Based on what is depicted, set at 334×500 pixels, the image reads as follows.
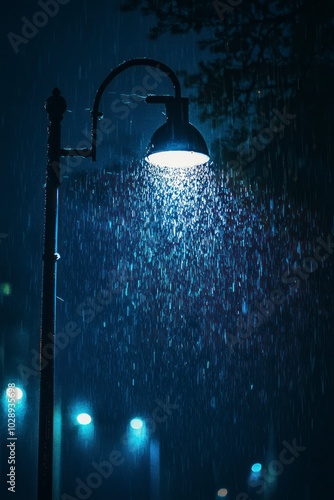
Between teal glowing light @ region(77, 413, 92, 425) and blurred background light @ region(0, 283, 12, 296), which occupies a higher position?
blurred background light @ region(0, 283, 12, 296)

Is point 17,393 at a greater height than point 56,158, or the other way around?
point 17,393

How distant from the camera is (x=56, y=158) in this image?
373 cm

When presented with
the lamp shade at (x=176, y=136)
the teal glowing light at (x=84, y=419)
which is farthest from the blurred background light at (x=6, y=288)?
the lamp shade at (x=176, y=136)

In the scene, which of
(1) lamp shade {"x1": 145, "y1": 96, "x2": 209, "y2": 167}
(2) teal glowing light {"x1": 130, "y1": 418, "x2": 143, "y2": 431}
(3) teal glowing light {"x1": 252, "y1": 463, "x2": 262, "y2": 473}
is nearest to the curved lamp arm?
(1) lamp shade {"x1": 145, "y1": 96, "x2": 209, "y2": 167}

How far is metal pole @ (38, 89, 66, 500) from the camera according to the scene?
3352mm

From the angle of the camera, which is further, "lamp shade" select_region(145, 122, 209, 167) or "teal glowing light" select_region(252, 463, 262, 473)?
"teal glowing light" select_region(252, 463, 262, 473)

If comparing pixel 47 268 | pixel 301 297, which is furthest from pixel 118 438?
pixel 47 268

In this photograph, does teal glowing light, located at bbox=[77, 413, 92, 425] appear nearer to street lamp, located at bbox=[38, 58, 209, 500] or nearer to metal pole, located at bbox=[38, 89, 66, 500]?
street lamp, located at bbox=[38, 58, 209, 500]

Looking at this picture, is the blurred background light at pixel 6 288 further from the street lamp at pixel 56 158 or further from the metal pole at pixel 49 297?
the metal pole at pixel 49 297

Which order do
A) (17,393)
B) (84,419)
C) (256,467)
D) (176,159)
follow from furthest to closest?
(17,393) < (84,419) < (256,467) < (176,159)

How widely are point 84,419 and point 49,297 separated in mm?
21980

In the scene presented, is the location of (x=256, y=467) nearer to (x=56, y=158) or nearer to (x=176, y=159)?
(x=176, y=159)

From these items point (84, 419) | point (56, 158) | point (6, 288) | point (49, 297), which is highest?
point (6, 288)

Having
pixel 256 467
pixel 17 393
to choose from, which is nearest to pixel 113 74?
pixel 256 467
